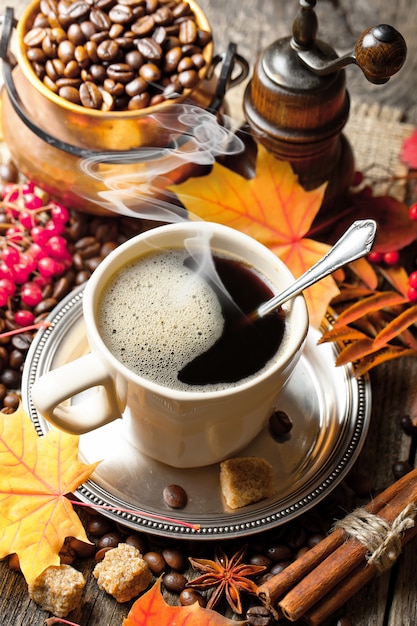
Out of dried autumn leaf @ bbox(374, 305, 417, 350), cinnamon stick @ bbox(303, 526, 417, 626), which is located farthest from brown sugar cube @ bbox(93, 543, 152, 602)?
dried autumn leaf @ bbox(374, 305, 417, 350)

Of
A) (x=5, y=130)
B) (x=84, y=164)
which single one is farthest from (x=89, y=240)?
(x=5, y=130)

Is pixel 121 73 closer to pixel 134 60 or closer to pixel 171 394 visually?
pixel 134 60

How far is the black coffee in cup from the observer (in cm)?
119

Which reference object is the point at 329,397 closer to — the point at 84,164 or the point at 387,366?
the point at 387,366

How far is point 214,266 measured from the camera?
1305mm

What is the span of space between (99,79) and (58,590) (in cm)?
93

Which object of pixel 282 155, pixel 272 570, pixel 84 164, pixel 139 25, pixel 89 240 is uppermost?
pixel 139 25

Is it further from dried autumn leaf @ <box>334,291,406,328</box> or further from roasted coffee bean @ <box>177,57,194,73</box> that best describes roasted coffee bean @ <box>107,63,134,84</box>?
dried autumn leaf @ <box>334,291,406,328</box>

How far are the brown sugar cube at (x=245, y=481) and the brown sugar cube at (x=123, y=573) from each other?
6.7 inches

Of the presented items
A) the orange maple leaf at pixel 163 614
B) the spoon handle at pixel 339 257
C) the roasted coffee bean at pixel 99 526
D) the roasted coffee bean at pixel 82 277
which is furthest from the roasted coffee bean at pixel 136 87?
the orange maple leaf at pixel 163 614

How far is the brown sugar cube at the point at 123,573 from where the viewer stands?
1.24 metres

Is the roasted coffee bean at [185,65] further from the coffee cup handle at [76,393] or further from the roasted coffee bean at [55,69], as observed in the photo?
the coffee cup handle at [76,393]

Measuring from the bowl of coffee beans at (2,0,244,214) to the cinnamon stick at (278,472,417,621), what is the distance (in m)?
0.79

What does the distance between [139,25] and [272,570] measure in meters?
1.05
